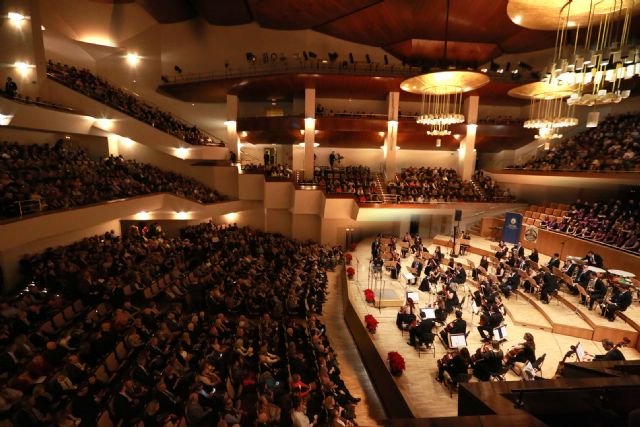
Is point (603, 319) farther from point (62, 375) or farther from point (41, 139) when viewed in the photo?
point (41, 139)

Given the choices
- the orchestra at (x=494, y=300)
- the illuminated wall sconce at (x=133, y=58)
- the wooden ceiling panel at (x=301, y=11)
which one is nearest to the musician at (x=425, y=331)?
the orchestra at (x=494, y=300)

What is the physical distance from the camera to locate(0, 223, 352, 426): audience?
4.61 metres

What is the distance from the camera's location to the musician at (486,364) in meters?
5.64

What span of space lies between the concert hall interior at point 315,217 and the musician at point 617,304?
0.14 feet

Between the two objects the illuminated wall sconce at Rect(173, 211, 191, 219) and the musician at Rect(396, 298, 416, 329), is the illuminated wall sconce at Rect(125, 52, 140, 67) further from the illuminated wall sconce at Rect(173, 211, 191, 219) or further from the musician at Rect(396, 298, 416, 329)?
the musician at Rect(396, 298, 416, 329)

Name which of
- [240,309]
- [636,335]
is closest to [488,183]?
A: [636,335]

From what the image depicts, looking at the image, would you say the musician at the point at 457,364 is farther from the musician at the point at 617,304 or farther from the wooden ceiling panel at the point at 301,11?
the wooden ceiling panel at the point at 301,11

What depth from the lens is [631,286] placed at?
806cm

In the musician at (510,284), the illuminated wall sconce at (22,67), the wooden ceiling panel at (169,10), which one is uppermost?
the wooden ceiling panel at (169,10)

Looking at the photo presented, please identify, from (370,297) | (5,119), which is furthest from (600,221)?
(5,119)

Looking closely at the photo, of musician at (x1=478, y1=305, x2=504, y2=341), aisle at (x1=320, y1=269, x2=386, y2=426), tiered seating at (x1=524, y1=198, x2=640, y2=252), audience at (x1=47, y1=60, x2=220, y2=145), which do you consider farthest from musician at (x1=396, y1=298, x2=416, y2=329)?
audience at (x1=47, y1=60, x2=220, y2=145)

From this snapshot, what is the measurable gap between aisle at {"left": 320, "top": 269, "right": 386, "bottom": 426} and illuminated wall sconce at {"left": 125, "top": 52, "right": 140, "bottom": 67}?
1610cm

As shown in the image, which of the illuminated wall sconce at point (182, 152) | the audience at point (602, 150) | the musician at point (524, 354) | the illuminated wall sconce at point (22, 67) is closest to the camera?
the musician at point (524, 354)

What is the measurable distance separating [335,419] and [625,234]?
406 inches
